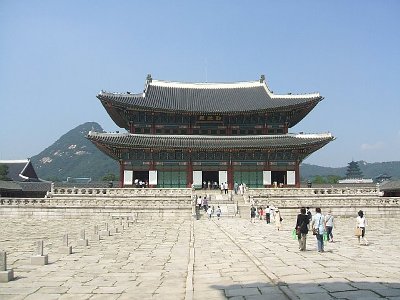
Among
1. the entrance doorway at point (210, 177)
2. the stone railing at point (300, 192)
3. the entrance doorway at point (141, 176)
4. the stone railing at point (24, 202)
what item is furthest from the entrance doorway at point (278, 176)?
the stone railing at point (24, 202)

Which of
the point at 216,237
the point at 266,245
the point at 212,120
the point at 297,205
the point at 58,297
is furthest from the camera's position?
the point at 212,120

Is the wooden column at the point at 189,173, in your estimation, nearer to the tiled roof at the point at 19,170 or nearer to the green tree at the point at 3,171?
the tiled roof at the point at 19,170

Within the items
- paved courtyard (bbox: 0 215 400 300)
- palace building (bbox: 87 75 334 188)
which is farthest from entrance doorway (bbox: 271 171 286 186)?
paved courtyard (bbox: 0 215 400 300)

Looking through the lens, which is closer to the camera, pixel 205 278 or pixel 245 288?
pixel 245 288

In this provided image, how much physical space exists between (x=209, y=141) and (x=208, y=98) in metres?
8.80

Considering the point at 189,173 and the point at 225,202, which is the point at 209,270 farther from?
the point at 189,173

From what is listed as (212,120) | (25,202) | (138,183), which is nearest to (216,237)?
(25,202)

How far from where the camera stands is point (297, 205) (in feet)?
105

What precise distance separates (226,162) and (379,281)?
116ft

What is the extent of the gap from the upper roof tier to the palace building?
0.40ft

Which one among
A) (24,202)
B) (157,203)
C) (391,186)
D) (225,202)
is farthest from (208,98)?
(24,202)

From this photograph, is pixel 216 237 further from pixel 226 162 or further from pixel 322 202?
pixel 226 162

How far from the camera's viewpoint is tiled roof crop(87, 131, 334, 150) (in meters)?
41.4

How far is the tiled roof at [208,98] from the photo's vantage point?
4444 centimetres
